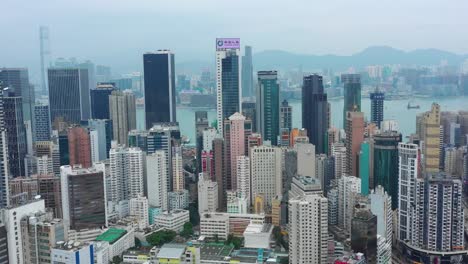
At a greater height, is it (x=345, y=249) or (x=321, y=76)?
(x=321, y=76)

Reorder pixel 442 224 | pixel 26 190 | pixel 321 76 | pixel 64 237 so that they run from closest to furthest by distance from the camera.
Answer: pixel 64 237
pixel 442 224
pixel 26 190
pixel 321 76

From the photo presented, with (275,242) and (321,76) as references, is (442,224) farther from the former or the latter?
(321,76)

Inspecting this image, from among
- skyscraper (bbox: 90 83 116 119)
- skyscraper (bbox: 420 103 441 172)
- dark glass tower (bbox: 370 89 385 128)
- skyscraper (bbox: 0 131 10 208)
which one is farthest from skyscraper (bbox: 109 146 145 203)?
dark glass tower (bbox: 370 89 385 128)

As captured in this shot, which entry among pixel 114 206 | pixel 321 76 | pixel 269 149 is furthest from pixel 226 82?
pixel 114 206

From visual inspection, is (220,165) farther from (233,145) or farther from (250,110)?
(250,110)

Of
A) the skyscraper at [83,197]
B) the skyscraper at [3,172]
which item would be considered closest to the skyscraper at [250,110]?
the skyscraper at [83,197]

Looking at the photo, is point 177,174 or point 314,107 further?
point 314,107

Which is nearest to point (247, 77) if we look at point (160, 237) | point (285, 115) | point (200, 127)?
point (285, 115)
